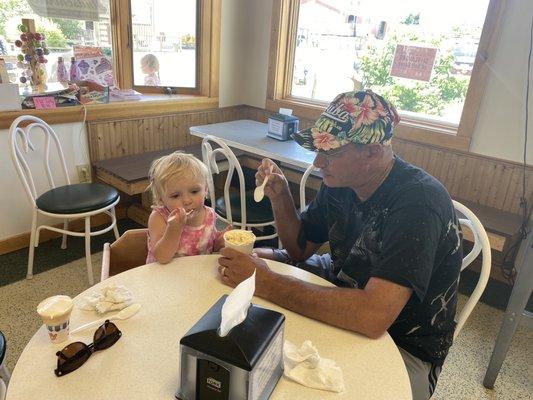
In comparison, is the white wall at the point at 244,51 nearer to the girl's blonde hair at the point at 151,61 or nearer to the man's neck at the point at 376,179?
the girl's blonde hair at the point at 151,61

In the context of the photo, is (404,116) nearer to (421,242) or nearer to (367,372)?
(421,242)

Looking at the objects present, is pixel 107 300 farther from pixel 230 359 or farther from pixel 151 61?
pixel 151 61

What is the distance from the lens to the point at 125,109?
2.88m

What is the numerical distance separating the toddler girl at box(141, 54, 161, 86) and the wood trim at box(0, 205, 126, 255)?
1057 mm

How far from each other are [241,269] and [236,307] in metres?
0.40

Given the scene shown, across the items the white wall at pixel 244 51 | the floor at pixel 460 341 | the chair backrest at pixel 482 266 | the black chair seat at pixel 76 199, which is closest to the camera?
the chair backrest at pixel 482 266

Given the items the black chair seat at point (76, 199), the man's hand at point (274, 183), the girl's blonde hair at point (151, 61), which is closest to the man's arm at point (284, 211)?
the man's hand at point (274, 183)

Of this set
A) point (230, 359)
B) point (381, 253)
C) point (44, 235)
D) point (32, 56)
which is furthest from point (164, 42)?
point (230, 359)

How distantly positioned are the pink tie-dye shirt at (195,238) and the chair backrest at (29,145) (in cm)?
127

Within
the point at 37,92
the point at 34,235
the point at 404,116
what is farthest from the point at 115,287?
the point at 404,116

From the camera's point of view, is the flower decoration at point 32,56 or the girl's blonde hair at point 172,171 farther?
the flower decoration at point 32,56

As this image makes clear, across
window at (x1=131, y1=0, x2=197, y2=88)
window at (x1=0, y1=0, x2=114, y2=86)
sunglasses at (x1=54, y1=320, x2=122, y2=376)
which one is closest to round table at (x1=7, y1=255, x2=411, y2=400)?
sunglasses at (x1=54, y1=320, x2=122, y2=376)

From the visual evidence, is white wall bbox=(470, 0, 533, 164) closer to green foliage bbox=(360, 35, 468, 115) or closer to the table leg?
green foliage bbox=(360, 35, 468, 115)

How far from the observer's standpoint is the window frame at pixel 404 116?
7.57ft
